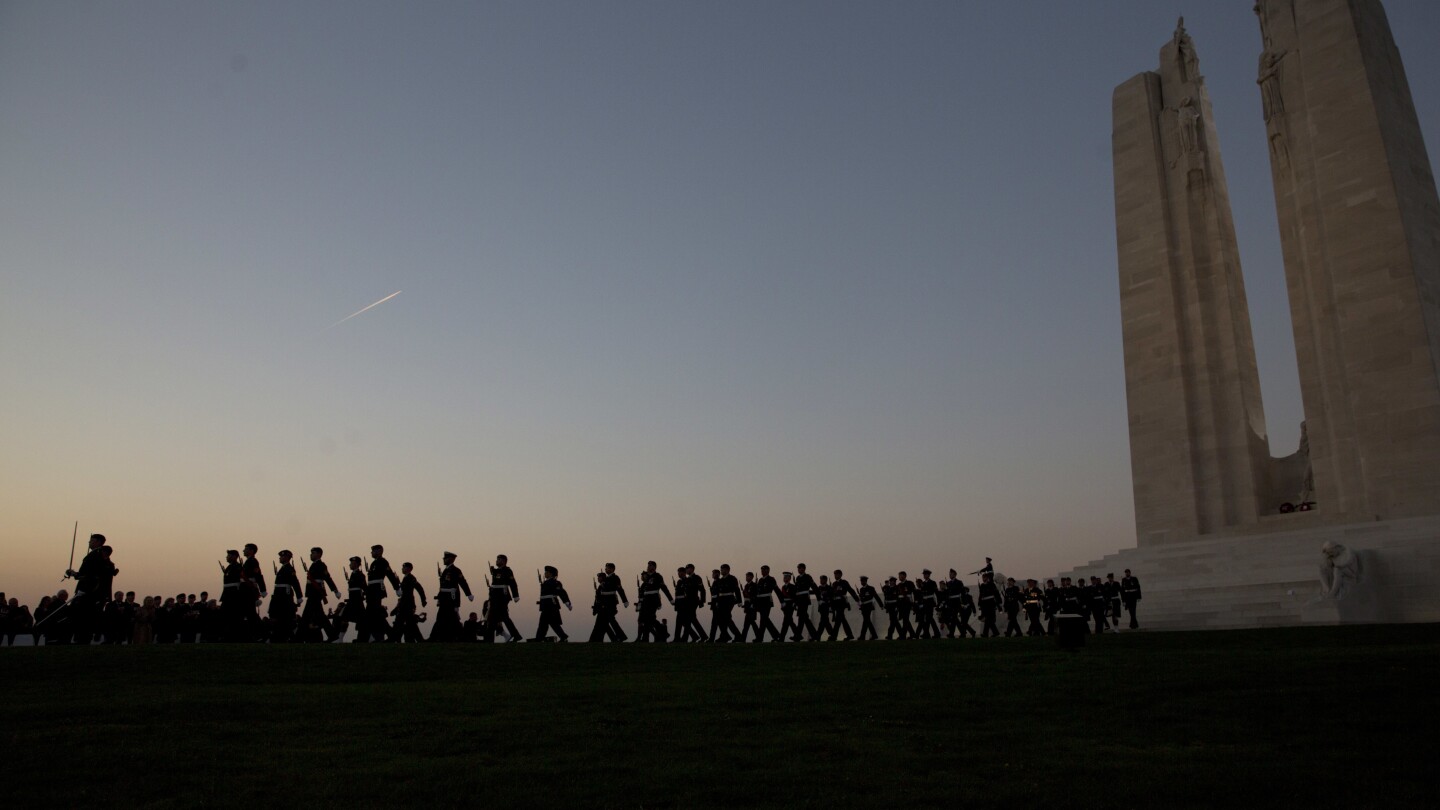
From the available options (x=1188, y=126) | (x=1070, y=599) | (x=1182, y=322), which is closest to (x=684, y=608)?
(x=1070, y=599)

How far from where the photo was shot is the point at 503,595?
1952 centimetres

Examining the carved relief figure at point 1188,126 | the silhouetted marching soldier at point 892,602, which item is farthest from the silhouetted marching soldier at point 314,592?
the carved relief figure at point 1188,126

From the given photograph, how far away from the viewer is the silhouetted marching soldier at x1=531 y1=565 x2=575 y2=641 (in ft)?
65.3

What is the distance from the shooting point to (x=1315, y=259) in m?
29.1

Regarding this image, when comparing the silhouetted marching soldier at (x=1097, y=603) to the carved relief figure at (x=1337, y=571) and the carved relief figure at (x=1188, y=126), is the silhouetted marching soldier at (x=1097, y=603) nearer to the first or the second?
the carved relief figure at (x=1337, y=571)

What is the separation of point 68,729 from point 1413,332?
98.9ft

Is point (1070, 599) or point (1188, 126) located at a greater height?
point (1188, 126)

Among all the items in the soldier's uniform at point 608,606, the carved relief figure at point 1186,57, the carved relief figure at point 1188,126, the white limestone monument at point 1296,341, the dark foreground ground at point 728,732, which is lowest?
the dark foreground ground at point 728,732

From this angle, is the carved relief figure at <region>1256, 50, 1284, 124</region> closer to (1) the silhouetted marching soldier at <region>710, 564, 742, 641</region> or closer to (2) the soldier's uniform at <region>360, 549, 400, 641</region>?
(1) the silhouetted marching soldier at <region>710, 564, 742, 641</region>

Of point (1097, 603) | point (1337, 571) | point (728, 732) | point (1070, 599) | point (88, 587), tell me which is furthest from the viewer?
point (1097, 603)

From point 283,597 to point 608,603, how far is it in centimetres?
609

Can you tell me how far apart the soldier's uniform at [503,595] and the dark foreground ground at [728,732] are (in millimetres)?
6242

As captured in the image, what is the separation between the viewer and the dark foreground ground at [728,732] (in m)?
6.55

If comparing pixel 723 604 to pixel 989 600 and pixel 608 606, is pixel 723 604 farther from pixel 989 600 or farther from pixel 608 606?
pixel 989 600
